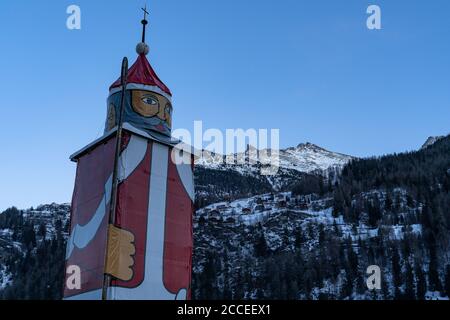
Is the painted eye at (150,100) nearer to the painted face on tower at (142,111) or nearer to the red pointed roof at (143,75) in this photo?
the painted face on tower at (142,111)

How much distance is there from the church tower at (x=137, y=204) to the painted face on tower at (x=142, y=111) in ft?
0.11

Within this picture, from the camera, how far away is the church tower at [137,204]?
45.2ft

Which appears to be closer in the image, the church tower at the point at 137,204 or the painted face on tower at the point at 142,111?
the church tower at the point at 137,204

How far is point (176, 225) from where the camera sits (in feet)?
50.5

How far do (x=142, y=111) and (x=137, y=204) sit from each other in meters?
3.40

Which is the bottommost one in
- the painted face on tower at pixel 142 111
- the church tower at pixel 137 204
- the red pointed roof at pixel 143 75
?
the church tower at pixel 137 204

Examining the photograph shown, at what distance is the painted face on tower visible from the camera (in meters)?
15.9

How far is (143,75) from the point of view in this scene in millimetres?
16734

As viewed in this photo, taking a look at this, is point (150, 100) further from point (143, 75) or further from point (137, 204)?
point (137, 204)

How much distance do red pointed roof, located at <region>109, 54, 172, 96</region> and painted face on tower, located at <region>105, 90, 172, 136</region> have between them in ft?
1.23

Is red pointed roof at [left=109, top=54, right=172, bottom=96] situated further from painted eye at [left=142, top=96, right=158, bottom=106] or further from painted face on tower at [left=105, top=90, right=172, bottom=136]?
painted eye at [left=142, top=96, right=158, bottom=106]

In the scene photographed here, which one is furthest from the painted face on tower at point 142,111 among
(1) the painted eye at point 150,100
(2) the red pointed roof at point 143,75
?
(2) the red pointed roof at point 143,75

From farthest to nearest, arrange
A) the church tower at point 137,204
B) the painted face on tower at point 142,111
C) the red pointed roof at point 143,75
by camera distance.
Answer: the red pointed roof at point 143,75
the painted face on tower at point 142,111
the church tower at point 137,204

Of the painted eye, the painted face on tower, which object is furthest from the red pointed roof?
the painted eye
